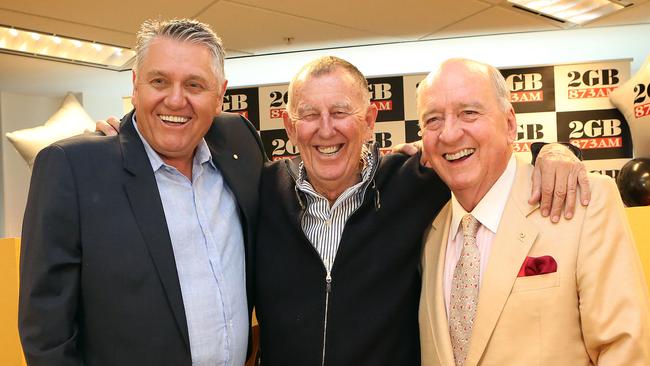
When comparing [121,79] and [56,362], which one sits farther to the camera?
[121,79]

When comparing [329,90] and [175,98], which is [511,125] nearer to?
[329,90]

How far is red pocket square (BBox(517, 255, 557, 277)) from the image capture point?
1.68 metres

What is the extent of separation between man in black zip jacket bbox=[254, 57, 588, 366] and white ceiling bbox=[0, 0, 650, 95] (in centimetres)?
231

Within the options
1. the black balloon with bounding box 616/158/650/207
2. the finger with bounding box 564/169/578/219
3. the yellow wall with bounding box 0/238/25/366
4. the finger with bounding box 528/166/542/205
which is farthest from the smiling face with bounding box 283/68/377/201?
the black balloon with bounding box 616/158/650/207

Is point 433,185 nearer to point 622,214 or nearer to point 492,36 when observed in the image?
point 622,214

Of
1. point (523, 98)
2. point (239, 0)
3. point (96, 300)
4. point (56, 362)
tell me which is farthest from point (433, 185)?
point (523, 98)

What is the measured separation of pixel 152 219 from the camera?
5.98 feet

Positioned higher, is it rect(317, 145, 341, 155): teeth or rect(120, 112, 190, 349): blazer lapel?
rect(317, 145, 341, 155): teeth

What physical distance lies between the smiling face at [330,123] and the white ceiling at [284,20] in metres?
2.28

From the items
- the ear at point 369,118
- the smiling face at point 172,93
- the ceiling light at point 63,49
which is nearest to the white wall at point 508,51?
the ceiling light at point 63,49

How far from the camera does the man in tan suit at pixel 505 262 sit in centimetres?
161

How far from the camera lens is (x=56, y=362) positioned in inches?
66.1

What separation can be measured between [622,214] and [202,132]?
1299 mm

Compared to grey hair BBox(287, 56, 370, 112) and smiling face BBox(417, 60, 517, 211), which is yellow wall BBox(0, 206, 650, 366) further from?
smiling face BBox(417, 60, 517, 211)
